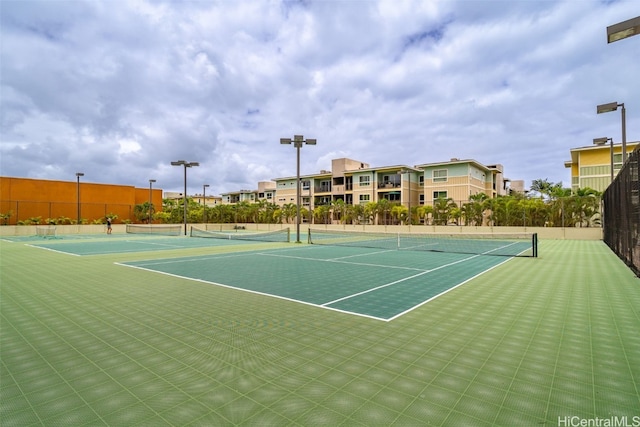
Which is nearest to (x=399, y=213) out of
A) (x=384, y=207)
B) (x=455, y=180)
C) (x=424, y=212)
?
(x=384, y=207)

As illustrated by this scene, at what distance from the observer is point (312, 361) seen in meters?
3.97

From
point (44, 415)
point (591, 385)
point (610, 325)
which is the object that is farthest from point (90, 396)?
point (610, 325)

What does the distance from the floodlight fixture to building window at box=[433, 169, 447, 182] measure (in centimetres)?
4128

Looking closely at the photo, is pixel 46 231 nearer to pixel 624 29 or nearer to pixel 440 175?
pixel 624 29

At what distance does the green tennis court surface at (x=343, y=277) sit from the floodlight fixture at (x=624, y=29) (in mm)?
5624

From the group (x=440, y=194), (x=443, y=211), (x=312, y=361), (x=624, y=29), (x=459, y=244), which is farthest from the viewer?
(x=440, y=194)

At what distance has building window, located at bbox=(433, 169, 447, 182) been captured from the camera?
45.7m

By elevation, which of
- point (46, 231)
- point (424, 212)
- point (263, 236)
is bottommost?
point (263, 236)

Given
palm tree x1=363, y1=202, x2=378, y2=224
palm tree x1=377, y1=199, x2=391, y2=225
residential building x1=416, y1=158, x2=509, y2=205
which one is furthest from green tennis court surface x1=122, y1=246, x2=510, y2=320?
residential building x1=416, y1=158, x2=509, y2=205

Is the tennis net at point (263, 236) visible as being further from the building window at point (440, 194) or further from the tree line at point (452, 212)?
the building window at point (440, 194)

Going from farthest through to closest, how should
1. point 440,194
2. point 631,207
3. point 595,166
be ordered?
point 440,194
point 595,166
point 631,207

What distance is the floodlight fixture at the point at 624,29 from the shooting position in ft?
18.7

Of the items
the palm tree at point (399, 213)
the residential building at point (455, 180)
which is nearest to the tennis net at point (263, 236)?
the palm tree at point (399, 213)

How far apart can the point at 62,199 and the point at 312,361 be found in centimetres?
5367
